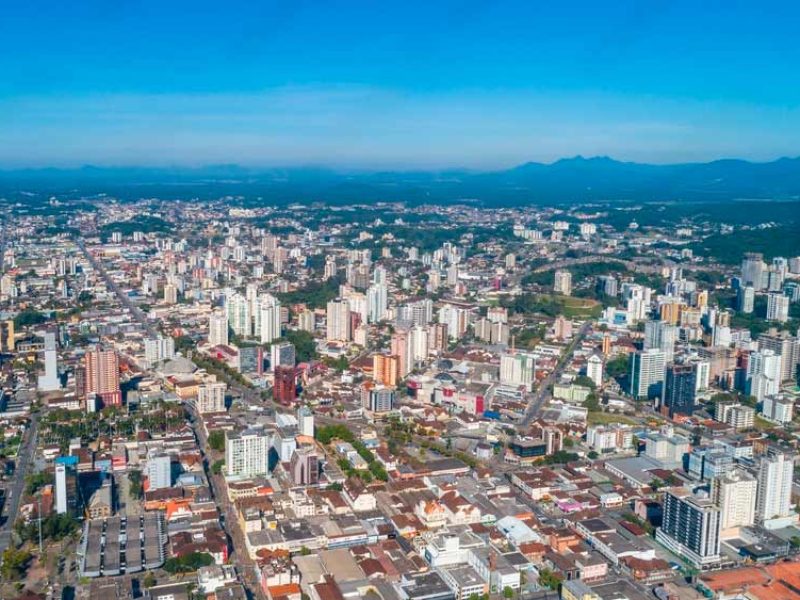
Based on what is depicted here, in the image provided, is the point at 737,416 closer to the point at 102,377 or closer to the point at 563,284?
the point at 102,377

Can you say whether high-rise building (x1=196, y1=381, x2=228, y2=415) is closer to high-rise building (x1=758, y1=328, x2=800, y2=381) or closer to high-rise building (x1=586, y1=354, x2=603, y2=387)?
high-rise building (x1=586, y1=354, x2=603, y2=387)

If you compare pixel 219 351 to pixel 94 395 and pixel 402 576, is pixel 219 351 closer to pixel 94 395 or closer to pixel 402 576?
pixel 94 395

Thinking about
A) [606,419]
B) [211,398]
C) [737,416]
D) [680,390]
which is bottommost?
[606,419]

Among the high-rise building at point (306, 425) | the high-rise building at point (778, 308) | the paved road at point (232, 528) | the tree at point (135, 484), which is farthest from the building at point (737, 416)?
the tree at point (135, 484)

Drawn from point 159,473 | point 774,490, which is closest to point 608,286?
point 774,490

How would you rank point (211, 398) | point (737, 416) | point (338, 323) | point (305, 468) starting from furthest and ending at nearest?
point (338, 323), point (211, 398), point (737, 416), point (305, 468)
